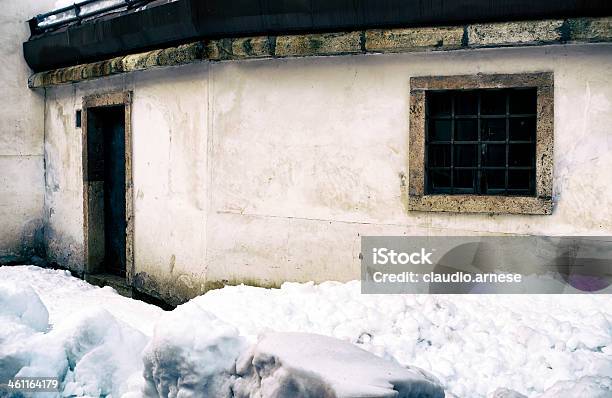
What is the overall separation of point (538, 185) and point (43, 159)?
7.31 meters

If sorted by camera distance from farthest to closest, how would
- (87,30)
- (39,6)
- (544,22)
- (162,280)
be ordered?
(39,6), (87,30), (162,280), (544,22)

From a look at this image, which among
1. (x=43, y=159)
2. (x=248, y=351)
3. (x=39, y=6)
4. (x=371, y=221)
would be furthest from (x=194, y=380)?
(x=39, y=6)

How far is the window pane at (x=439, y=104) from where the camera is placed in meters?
5.76

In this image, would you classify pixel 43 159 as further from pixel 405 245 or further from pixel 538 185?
pixel 538 185

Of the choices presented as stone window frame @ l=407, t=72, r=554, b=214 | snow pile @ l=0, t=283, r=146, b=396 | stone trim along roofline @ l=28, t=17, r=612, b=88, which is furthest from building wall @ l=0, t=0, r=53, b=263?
stone window frame @ l=407, t=72, r=554, b=214

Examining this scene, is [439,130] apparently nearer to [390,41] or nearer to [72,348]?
[390,41]

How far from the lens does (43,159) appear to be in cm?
969

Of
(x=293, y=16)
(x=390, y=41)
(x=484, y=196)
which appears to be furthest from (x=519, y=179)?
(x=293, y=16)

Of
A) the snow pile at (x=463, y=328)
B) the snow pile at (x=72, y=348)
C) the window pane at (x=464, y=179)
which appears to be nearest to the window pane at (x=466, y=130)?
the window pane at (x=464, y=179)

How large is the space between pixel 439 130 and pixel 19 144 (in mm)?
6634

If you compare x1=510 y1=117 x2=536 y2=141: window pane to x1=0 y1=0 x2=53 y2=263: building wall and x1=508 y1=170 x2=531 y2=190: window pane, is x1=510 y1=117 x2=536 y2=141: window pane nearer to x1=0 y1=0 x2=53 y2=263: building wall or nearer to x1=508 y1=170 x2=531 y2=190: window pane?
x1=508 y1=170 x2=531 y2=190: window pane

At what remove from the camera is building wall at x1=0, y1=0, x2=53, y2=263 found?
31.2ft

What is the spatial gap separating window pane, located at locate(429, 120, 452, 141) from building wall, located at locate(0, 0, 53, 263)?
21.0 feet

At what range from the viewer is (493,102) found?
5625 millimetres
